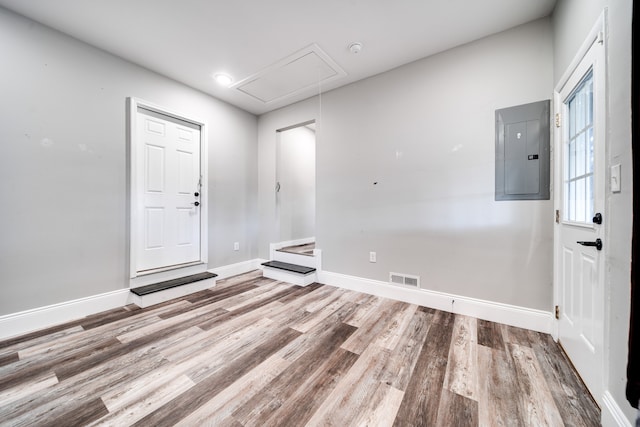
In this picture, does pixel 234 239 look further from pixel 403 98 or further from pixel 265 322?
pixel 403 98

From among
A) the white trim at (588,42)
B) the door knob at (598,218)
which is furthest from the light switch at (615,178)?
the white trim at (588,42)

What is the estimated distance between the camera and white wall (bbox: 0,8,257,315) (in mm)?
1968

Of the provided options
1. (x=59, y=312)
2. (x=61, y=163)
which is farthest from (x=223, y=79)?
(x=59, y=312)

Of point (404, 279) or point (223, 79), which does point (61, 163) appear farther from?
point (404, 279)

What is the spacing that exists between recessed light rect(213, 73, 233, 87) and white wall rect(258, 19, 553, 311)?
125cm

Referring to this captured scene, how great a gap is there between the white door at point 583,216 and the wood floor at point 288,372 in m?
0.24

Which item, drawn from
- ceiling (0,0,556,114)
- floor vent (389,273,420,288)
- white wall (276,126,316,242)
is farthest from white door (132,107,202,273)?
floor vent (389,273,420,288)

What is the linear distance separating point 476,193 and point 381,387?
75.3 inches

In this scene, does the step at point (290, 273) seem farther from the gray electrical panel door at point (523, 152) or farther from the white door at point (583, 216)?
the white door at point (583, 216)

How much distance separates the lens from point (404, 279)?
2662mm

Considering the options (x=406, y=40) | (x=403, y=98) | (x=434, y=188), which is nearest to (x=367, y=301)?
(x=434, y=188)

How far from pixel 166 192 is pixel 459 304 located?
3665mm

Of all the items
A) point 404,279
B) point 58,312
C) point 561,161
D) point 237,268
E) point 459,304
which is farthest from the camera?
point 237,268

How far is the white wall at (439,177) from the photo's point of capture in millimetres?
2061
